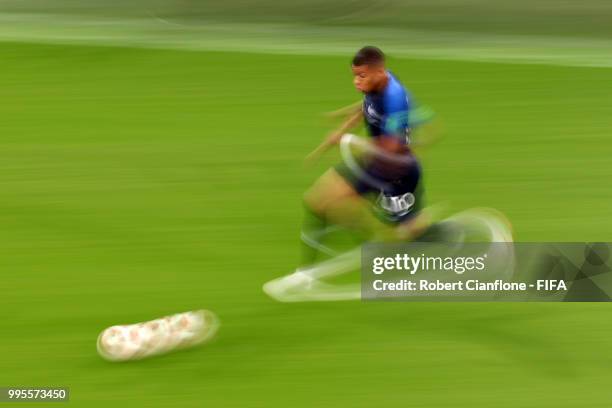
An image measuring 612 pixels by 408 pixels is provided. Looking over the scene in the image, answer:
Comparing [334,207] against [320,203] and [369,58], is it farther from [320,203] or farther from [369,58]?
[369,58]

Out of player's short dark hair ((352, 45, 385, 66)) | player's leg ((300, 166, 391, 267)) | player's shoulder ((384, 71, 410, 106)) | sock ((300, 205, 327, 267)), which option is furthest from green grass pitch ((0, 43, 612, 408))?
player's short dark hair ((352, 45, 385, 66))

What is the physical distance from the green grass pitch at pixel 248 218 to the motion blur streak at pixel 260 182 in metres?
0.02

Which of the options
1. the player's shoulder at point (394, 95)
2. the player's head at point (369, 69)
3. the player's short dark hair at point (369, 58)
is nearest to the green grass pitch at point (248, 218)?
the player's shoulder at point (394, 95)

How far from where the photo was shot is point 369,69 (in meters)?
7.30

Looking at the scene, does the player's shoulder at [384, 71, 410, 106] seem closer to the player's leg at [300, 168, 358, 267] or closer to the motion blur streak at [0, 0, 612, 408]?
the player's leg at [300, 168, 358, 267]

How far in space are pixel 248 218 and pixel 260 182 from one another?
94 centimetres

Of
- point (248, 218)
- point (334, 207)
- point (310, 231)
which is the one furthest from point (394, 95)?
point (248, 218)

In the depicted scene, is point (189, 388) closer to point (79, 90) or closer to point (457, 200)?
point (457, 200)

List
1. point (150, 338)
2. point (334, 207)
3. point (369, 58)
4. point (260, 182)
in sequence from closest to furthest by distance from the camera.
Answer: point (150, 338), point (369, 58), point (334, 207), point (260, 182)

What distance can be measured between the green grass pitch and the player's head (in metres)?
1.46

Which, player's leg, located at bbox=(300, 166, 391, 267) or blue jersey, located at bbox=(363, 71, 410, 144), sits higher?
blue jersey, located at bbox=(363, 71, 410, 144)

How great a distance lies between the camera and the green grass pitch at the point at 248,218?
6676mm

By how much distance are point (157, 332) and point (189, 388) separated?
1.35 feet

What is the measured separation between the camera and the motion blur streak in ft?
22.1
